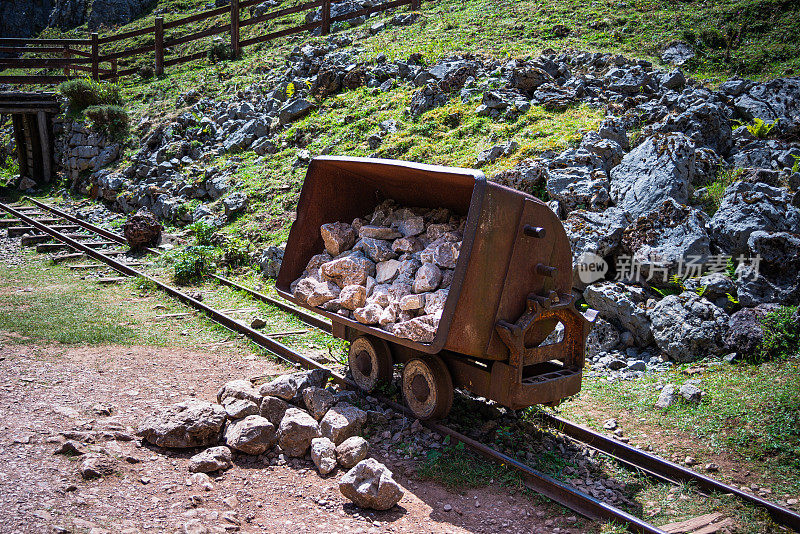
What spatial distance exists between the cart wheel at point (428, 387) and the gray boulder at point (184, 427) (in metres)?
2.10

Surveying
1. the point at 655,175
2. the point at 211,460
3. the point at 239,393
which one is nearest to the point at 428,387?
the point at 239,393

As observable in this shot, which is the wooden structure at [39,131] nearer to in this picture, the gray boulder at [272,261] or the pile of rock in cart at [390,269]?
the gray boulder at [272,261]

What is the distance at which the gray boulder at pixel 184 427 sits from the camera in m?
5.84

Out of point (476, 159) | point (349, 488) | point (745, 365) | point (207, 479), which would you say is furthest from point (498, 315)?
point (476, 159)

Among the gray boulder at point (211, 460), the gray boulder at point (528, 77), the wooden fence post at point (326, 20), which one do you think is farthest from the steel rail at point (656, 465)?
the wooden fence post at point (326, 20)

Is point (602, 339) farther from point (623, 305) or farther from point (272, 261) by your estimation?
point (272, 261)

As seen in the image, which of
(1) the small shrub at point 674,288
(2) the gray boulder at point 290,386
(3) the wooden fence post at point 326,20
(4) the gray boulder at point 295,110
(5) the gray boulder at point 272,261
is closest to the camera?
(2) the gray boulder at point 290,386

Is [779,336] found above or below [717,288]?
below

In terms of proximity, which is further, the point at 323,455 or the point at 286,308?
the point at 286,308

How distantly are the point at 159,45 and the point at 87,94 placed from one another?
13.9 ft

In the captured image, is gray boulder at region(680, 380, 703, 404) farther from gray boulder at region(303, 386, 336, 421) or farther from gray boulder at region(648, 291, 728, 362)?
gray boulder at region(303, 386, 336, 421)

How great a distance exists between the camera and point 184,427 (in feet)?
19.3

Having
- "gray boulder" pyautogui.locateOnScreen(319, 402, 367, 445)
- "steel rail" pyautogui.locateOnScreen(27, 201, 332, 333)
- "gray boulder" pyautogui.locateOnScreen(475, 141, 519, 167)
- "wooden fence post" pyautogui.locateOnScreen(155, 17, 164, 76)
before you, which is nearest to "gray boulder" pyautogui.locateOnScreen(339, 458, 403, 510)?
"gray boulder" pyautogui.locateOnScreen(319, 402, 367, 445)

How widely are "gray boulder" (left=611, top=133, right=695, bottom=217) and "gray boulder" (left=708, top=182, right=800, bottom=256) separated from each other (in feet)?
2.24
